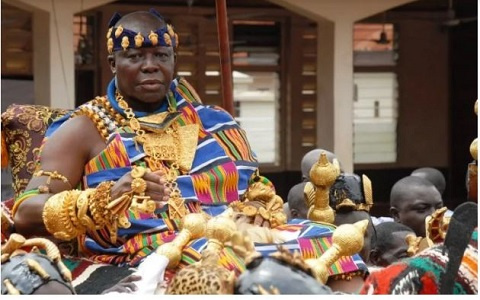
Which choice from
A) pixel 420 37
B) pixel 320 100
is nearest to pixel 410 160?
pixel 420 37

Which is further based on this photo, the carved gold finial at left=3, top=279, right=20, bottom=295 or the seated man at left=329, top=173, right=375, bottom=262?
the seated man at left=329, top=173, right=375, bottom=262

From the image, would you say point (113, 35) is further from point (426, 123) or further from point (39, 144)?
point (426, 123)

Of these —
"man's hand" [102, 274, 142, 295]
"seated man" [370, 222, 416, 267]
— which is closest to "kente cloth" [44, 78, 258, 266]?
"man's hand" [102, 274, 142, 295]

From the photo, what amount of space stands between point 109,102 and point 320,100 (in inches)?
336

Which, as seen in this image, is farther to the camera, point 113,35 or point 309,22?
point 309,22

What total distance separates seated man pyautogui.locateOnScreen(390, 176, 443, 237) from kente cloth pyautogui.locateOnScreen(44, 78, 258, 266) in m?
1.90

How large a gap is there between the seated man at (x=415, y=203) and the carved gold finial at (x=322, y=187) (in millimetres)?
1648

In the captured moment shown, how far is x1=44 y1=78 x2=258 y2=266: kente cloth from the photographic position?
13.2 ft

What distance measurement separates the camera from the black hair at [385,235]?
17.5ft

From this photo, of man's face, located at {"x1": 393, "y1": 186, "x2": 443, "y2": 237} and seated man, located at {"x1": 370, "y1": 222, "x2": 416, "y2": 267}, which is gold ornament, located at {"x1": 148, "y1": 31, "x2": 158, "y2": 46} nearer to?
seated man, located at {"x1": 370, "y1": 222, "x2": 416, "y2": 267}

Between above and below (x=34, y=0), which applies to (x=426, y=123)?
below

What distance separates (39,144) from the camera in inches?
182

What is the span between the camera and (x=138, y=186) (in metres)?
3.64

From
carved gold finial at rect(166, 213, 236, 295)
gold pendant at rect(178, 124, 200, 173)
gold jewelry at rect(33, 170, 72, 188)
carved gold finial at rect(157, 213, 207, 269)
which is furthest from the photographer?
gold pendant at rect(178, 124, 200, 173)
